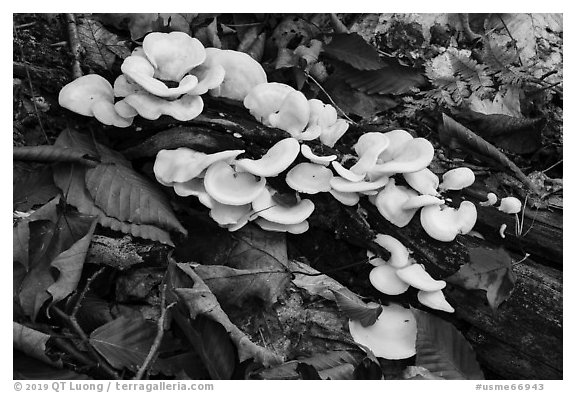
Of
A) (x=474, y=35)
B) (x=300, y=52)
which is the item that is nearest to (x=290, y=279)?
(x=300, y=52)

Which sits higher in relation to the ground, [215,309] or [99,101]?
[99,101]

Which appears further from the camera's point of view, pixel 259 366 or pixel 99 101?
pixel 99 101

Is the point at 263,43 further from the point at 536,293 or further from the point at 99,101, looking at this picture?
the point at 536,293

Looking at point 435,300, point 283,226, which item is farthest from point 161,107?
point 435,300

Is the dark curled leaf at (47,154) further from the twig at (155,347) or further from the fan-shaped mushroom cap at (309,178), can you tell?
the fan-shaped mushroom cap at (309,178)

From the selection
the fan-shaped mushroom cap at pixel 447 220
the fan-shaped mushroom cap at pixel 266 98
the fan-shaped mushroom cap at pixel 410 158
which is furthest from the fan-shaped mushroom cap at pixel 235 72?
the fan-shaped mushroom cap at pixel 447 220
